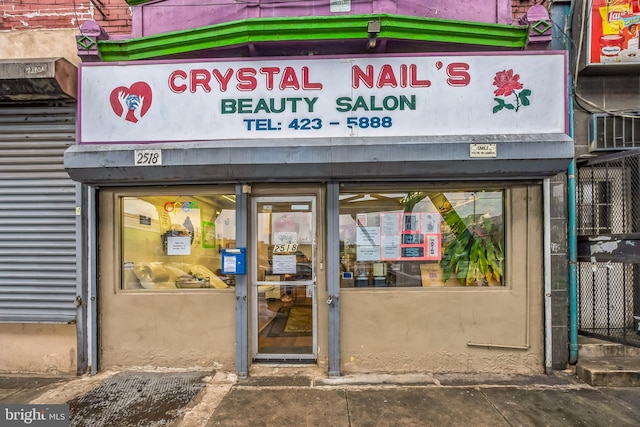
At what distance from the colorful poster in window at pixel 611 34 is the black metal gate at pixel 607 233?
1372mm

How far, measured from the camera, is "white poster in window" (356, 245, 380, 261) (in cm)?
501

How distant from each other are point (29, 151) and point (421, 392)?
609 centimetres

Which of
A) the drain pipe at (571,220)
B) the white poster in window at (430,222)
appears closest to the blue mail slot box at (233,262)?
the white poster in window at (430,222)

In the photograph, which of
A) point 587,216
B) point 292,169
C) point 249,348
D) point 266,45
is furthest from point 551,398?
point 266,45

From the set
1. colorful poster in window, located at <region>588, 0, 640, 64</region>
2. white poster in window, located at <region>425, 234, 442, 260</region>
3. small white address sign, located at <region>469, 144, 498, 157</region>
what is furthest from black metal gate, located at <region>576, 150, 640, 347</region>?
white poster in window, located at <region>425, 234, 442, 260</region>

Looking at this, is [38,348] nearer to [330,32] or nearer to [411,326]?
[411,326]

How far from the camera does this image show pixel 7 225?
4.99 meters

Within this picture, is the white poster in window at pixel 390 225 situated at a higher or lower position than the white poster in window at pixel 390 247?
higher

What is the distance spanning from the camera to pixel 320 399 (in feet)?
13.7

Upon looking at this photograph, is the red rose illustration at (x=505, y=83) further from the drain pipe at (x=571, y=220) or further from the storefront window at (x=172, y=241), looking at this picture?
the storefront window at (x=172, y=241)

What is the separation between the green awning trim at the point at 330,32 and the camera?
444 centimetres

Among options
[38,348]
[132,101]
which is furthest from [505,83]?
[38,348]

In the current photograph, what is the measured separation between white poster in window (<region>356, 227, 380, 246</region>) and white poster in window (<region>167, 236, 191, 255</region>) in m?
2.44

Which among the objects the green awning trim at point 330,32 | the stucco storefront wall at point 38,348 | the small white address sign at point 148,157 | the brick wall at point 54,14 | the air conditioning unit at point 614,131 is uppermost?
the brick wall at point 54,14
